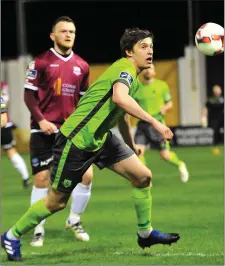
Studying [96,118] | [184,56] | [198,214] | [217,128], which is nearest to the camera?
[96,118]

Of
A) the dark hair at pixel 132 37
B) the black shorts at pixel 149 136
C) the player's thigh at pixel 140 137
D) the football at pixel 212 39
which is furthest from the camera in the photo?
the player's thigh at pixel 140 137

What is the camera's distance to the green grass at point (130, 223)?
7.84 metres

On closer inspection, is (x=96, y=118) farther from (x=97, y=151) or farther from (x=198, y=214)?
(x=198, y=214)

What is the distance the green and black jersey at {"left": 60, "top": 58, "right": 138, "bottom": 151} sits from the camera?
737 centimetres

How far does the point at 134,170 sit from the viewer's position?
7.71 m

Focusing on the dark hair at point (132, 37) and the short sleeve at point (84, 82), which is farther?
the short sleeve at point (84, 82)

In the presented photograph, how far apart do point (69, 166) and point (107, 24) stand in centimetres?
2624

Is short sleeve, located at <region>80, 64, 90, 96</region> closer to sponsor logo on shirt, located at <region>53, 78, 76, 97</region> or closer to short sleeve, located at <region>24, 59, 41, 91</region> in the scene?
sponsor logo on shirt, located at <region>53, 78, 76, 97</region>

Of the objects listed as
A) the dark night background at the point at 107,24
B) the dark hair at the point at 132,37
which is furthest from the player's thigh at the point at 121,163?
the dark night background at the point at 107,24

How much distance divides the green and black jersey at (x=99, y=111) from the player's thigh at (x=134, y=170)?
290 mm

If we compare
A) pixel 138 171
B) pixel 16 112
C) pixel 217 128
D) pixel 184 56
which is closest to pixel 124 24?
pixel 184 56

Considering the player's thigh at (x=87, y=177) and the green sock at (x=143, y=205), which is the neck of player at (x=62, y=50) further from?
the green sock at (x=143, y=205)

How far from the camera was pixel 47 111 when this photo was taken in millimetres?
8992

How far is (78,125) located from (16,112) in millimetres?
24659
